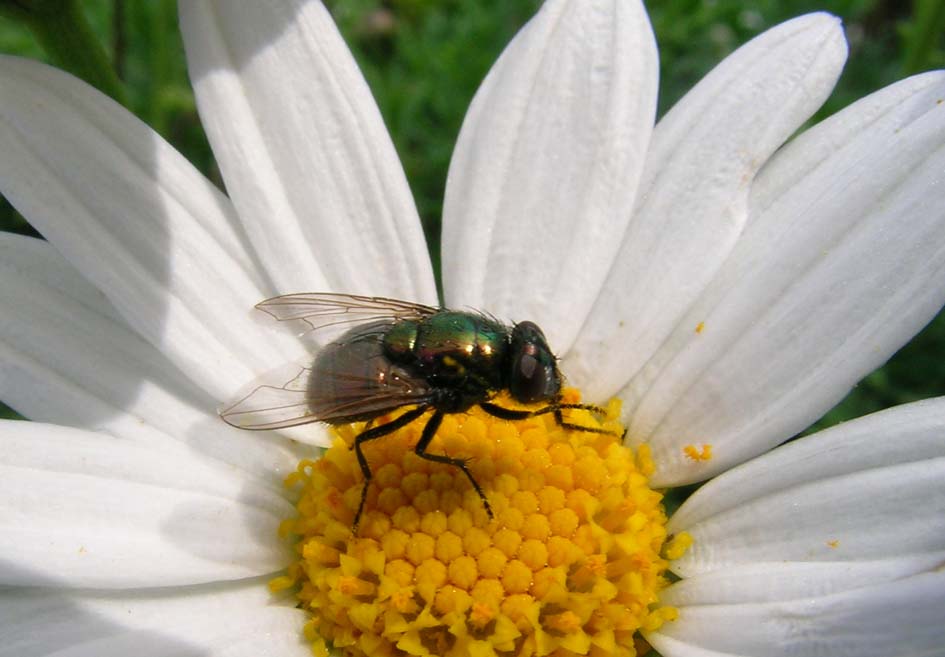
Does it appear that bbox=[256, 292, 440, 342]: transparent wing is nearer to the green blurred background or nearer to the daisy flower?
the daisy flower

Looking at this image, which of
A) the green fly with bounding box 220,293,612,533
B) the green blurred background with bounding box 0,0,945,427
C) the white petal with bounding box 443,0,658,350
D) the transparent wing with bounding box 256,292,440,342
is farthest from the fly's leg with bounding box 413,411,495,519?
the green blurred background with bounding box 0,0,945,427

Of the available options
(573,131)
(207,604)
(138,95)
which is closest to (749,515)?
(573,131)

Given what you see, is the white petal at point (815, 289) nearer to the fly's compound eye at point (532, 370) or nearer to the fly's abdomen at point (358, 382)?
the fly's compound eye at point (532, 370)

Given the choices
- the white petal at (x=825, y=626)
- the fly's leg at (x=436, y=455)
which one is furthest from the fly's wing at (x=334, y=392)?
the white petal at (x=825, y=626)

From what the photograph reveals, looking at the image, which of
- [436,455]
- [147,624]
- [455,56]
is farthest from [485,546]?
[455,56]

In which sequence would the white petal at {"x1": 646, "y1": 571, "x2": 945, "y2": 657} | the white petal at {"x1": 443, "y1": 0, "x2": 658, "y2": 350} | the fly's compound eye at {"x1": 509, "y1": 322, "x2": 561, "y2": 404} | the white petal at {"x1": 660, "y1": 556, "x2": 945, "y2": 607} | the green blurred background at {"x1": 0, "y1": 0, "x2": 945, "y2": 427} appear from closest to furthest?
the white petal at {"x1": 646, "y1": 571, "x2": 945, "y2": 657} < the white petal at {"x1": 660, "y1": 556, "x2": 945, "y2": 607} < the fly's compound eye at {"x1": 509, "y1": 322, "x2": 561, "y2": 404} < the white petal at {"x1": 443, "y1": 0, "x2": 658, "y2": 350} < the green blurred background at {"x1": 0, "y1": 0, "x2": 945, "y2": 427}

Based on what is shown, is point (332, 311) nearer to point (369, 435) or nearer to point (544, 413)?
point (369, 435)
